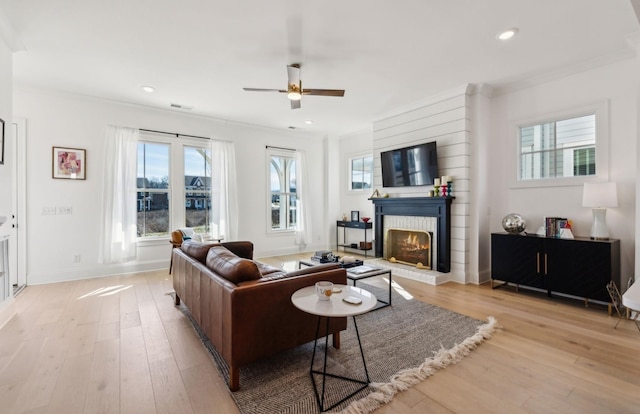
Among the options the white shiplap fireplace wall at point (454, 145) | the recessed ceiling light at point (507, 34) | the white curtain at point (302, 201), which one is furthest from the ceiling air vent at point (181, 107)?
the recessed ceiling light at point (507, 34)

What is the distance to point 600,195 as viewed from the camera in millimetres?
3227

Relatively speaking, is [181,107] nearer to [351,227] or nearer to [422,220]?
[351,227]

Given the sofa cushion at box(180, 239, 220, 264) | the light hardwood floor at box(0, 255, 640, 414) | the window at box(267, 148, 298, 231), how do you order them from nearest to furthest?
the light hardwood floor at box(0, 255, 640, 414) < the sofa cushion at box(180, 239, 220, 264) < the window at box(267, 148, 298, 231)

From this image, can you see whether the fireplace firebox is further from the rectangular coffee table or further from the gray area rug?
the gray area rug

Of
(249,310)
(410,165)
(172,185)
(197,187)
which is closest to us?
(249,310)

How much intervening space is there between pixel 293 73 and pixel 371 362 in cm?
306

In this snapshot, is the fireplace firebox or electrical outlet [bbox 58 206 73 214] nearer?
electrical outlet [bbox 58 206 73 214]

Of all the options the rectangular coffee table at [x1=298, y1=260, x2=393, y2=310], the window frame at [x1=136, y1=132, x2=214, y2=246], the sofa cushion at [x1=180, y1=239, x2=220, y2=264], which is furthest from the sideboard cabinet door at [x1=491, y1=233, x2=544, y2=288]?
the window frame at [x1=136, y1=132, x2=214, y2=246]

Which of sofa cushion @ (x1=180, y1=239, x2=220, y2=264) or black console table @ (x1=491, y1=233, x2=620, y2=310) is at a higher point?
sofa cushion @ (x1=180, y1=239, x2=220, y2=264)

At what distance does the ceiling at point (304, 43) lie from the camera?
99.7 inches

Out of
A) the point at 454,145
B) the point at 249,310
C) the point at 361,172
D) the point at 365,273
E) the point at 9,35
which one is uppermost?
the point at 9,35

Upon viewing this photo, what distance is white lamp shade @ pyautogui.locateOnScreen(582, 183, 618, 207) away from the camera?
3.18m

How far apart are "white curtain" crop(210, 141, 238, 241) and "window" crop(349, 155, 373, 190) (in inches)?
111

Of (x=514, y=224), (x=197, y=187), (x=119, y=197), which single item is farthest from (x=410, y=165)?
(x=119, y=197)
